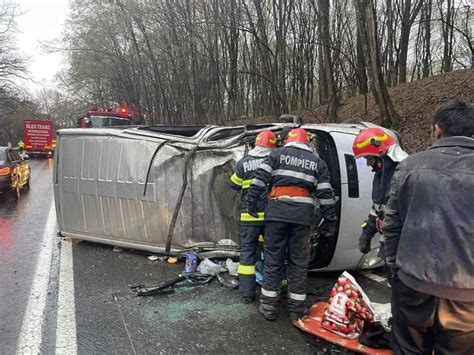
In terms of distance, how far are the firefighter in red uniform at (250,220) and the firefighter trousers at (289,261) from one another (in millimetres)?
283

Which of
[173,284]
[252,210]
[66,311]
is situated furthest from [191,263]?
[66,311]

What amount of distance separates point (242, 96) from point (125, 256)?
77.5 feet

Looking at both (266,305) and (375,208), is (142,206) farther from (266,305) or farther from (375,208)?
(375,208)

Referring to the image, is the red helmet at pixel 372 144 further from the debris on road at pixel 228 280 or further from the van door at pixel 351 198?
the debris on road at pixel 228 280

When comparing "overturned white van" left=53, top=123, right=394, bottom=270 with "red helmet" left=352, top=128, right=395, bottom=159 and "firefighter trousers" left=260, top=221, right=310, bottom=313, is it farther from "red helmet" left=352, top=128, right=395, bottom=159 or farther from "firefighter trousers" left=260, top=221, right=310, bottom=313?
"red helmet" left=352, top=128, right=395, bottom=159

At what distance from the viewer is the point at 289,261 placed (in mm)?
4016

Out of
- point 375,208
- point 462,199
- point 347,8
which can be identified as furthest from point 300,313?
point 347,8

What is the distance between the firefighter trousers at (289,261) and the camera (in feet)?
12.8

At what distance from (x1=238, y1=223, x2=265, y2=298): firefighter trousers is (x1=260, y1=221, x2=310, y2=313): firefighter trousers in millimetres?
294

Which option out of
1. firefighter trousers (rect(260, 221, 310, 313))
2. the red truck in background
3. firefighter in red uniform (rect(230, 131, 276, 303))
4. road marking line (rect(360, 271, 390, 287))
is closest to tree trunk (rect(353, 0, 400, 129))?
road marking line (rect(360, 271, 390, 287))

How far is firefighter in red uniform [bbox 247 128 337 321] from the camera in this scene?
3.87m

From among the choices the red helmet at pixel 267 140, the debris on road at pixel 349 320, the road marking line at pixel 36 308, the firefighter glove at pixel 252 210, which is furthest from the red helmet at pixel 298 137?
the road marking line at pixel 36 308

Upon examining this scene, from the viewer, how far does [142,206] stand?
5402mm

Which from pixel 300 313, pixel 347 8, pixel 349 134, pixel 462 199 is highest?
pixel 347 8
